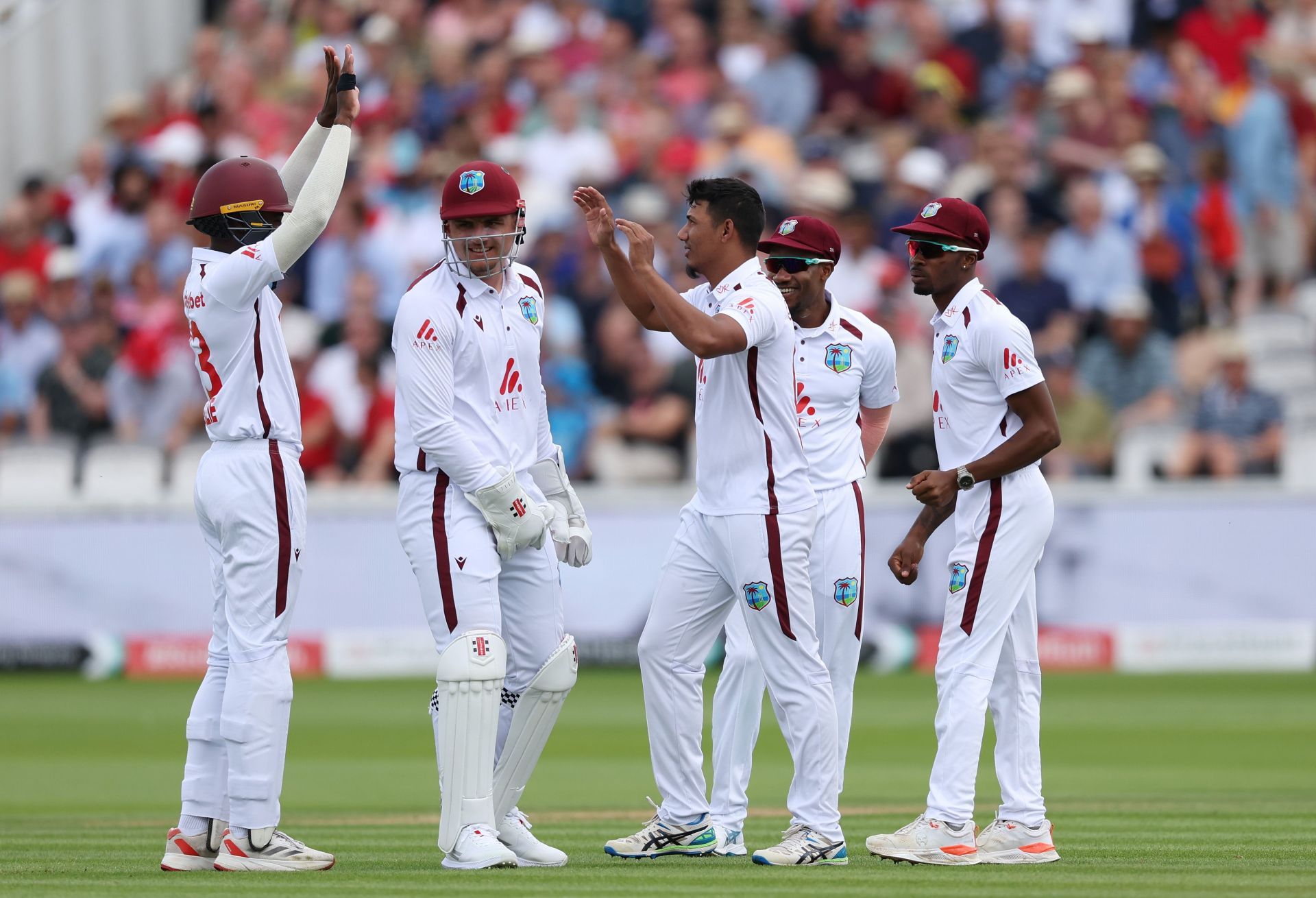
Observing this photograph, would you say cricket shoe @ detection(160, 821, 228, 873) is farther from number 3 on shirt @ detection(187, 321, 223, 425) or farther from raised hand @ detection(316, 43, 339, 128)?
raised hand @ detection(316, 43, 339, 128)

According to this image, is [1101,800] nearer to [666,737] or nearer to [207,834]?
[666,737]

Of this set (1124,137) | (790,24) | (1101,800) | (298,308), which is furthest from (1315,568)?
(298,308)

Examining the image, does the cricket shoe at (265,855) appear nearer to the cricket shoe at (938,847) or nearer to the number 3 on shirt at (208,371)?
the number 3 on shirt at (208,371)

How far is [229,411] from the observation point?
7.62 m

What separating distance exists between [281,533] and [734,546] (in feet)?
5.69

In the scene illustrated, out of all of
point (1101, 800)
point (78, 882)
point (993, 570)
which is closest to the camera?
point (78, 882)

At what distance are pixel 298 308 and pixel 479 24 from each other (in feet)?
14.7

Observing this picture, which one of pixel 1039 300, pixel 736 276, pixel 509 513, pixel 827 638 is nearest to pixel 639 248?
pixel 736 276

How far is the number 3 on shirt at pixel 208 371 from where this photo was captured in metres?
7.67

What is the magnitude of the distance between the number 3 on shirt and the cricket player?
158 centimetres

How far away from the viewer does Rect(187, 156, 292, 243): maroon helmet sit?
7.70 meters

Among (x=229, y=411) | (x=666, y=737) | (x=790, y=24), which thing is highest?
(x=790, y=24)

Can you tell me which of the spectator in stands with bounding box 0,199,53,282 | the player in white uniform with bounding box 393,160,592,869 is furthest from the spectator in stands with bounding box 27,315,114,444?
the player in white uniform with bounding box 393,160,592,869

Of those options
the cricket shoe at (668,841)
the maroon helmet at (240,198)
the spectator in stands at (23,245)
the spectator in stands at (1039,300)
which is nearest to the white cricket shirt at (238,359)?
the maroon helmet at (240,198)
